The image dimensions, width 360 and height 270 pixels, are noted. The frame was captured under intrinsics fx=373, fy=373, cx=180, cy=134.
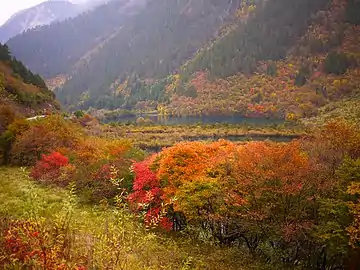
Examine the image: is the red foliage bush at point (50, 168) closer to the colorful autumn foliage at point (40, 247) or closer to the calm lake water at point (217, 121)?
the colorful autumn foliage at point (40, 247)

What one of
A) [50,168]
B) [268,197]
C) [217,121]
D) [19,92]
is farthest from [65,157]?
[217,121]

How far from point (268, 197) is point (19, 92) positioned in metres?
66.2

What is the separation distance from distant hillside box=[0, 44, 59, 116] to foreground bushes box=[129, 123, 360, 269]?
43.7 meters

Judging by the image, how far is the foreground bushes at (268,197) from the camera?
20812 mm

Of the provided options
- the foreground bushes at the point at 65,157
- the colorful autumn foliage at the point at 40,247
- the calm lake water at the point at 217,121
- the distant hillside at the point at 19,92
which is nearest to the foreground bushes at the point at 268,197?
the foreground bushes at the point at 65,157

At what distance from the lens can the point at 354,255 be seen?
19.7 meters

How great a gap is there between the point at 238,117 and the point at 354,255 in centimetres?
16185

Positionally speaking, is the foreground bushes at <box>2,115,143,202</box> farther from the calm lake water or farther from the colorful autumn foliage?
the calm lake water

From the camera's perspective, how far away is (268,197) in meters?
23.7

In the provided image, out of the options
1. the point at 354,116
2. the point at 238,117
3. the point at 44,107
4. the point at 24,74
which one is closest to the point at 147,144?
the point at 44,107

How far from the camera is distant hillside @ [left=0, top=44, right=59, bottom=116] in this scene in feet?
229

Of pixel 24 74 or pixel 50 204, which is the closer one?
pixel 50 204

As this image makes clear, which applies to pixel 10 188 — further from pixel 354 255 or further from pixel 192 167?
pixel 354 255

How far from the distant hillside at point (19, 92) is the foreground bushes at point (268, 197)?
4373 centimetres
